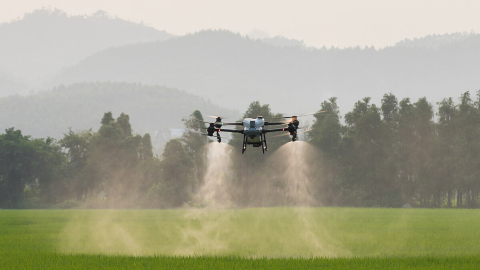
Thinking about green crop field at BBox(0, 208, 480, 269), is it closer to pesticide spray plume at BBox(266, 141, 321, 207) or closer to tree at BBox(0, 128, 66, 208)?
tree at BBox(0, 128, 66, 208)

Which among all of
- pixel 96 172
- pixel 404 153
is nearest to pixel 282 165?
pixel 404 153

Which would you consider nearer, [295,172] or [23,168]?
[23,168]

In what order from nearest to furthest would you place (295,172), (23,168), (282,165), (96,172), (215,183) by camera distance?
(23,168) < (282,165) < (295,172) < (96,172) < (215,183)

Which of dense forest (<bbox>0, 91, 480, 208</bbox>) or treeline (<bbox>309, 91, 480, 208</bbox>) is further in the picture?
dense forest (<bbox>0, 91, 480, 208</bbox>)

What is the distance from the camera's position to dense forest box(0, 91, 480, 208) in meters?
102

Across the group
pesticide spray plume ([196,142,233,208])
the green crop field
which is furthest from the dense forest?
the green crop field

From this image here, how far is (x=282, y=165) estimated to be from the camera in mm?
113625

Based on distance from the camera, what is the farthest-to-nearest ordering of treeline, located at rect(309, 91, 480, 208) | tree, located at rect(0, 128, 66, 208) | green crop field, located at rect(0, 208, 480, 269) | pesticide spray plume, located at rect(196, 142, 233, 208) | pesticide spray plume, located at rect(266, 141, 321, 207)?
pesticide spray plume, located at rect(196, 142, 233, 208) < pesticide spray plume, located at rect(266, 141, 321, 207) < tree, located at rect(0, 128, 66, 208) < treeline, located at rect(309, 91, 480, 208) < green crop field, located at rect(0, 208, 480, 269)

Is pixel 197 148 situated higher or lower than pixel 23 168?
higher

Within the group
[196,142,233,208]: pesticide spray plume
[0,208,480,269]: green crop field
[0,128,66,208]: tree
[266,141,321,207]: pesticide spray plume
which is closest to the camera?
[0,208,480,269]: green crop field

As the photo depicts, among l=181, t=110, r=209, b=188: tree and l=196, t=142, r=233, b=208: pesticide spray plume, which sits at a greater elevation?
l=181, t=110, r=209, b=188: tree

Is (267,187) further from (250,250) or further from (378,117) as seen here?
(250,250)

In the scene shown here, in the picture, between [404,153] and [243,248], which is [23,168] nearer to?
[404,153]

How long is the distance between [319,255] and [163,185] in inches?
3282
